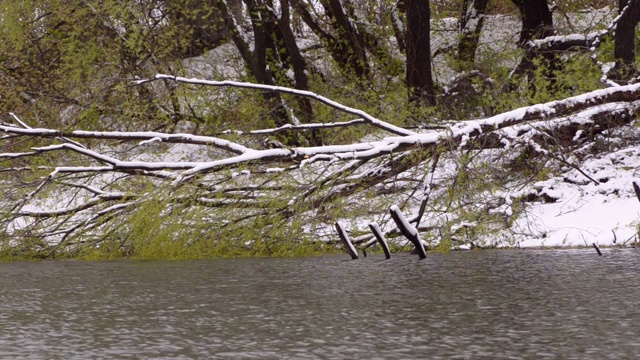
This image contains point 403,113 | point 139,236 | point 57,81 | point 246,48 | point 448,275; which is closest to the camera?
point 448,275

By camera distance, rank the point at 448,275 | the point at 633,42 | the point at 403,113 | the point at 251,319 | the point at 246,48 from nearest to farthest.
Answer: the point at 251,319, the point at 448,275, the point at 403,113, the point at 633,42, the point at 246,48

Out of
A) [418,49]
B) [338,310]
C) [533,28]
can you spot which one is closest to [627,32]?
[533,28]

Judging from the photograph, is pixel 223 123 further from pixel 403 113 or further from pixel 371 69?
pixel 403 113

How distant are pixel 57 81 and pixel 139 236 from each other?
10258 mm

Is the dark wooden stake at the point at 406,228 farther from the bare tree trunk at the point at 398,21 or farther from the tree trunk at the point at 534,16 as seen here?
the bare tree trunk at the point at 398,21

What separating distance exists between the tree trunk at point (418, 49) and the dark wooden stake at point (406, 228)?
776 cm

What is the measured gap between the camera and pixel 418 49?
55.1 feet

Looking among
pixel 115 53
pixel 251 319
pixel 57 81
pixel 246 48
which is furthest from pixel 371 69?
pixel 251 319

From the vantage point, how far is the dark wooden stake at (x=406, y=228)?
312 inches

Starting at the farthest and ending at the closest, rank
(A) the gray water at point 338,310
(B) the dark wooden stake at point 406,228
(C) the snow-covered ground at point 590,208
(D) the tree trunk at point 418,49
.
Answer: (D) the tree trunk at point 418,49
(C) the snow-covered ground at point 590,208
(B) the dark wooden stake at point 406,228
(A) the gray water at point 338,310

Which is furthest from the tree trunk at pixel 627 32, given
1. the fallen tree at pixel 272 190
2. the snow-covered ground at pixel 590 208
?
the fallen tree at pixel 272 190

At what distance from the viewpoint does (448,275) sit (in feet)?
23.0

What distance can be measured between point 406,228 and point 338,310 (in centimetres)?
309

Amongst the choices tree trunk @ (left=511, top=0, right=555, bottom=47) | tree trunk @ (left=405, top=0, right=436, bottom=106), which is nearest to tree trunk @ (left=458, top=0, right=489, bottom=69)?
tree trunk @ (left=405, top=0, right=436, bottom=106)
